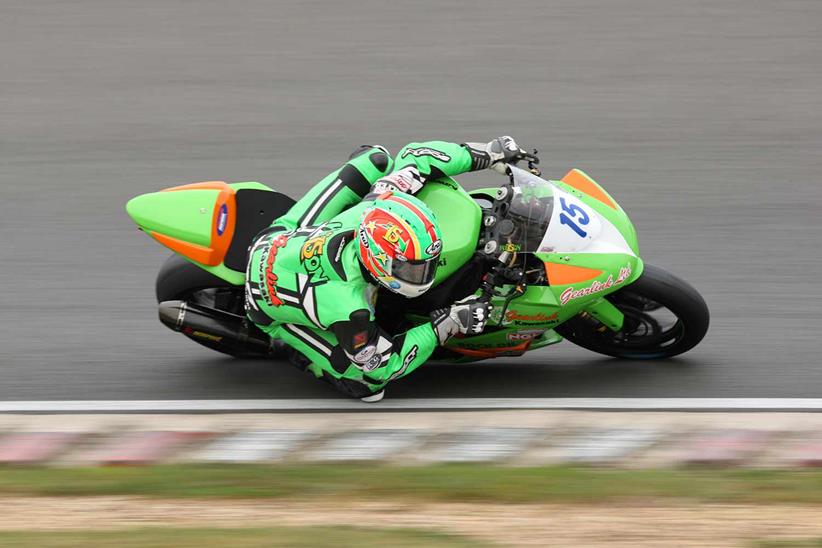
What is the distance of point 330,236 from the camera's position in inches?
214

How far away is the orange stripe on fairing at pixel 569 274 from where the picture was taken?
5406 millimetres

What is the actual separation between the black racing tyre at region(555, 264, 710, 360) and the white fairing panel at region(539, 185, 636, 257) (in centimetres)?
24

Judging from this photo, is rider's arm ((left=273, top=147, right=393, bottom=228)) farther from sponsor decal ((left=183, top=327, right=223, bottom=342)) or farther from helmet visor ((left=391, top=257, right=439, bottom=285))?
helmet visor ((left=391, top=257, right=439, bottom=285))

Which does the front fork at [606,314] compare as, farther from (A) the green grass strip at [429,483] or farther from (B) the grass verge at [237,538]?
(B) the grass verge at [237,538]

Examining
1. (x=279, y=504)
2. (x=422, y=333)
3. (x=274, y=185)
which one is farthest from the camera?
(x=274, y=185)

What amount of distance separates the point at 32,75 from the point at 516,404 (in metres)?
5.29

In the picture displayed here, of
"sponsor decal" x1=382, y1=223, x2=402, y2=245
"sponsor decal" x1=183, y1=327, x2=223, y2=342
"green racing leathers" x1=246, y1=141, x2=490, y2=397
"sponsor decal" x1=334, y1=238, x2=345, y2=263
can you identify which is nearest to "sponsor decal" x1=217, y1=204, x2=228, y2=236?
"green racing leathers" x1=246, y1=141, x2=490, y2=397

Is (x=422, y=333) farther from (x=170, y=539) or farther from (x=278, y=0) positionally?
(x=278, y=0)

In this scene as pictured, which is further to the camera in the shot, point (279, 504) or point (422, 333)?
point (422, 333)

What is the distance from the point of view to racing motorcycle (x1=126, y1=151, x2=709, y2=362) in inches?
214

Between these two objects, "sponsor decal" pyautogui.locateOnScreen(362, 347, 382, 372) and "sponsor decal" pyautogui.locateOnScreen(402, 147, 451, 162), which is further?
"sponsor decal" pyautogui.locateOnScreen(402, 147, 451, 162)

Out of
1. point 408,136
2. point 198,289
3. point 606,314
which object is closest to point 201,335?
point 198,289

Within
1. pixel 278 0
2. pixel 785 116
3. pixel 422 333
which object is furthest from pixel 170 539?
pixel 278 0

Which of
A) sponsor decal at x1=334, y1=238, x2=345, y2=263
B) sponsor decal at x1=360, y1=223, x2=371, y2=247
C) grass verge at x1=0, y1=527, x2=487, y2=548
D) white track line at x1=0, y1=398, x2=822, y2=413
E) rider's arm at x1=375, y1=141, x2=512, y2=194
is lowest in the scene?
grass verge at x1=0, y1=527, x2=487, y2=548
